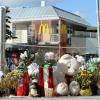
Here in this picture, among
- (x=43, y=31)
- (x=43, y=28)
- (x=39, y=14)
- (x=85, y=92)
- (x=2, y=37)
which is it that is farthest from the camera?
(x=39, y=14)

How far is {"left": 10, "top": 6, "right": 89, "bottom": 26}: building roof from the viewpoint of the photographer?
51906mm

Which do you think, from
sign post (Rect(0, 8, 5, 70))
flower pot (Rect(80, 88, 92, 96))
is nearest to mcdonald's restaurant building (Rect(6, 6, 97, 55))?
sign post (Rect(0, 8, 5, 70))

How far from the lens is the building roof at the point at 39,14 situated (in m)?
51.9

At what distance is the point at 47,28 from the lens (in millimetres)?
49906

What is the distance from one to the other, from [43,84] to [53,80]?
1.33 ft

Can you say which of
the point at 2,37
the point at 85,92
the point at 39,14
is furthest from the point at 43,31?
the point at 85,92

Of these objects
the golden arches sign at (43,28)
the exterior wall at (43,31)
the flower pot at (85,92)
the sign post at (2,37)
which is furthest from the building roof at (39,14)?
the flower pot at (85,92)

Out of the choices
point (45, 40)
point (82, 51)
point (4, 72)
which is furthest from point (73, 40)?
point (4, 72)

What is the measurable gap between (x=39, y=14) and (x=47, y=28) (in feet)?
12.7

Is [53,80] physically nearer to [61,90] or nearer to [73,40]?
[61,90]

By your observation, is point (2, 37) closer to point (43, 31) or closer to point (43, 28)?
point (43, 28)

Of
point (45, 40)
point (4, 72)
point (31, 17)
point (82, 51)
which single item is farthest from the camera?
point (31, 17)

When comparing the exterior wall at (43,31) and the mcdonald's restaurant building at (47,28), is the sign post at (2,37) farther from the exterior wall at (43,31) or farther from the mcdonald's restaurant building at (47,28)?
the exterior wall at (43,31)

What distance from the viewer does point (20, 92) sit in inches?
655
